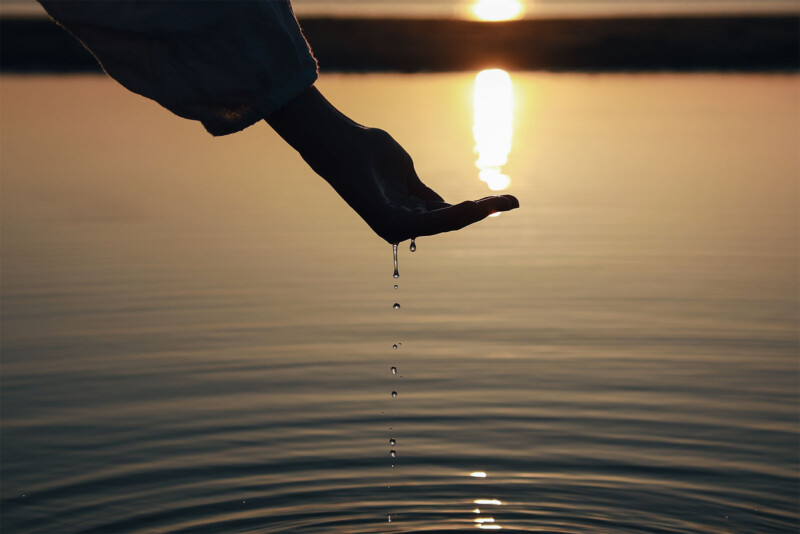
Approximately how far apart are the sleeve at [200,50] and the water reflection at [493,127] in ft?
39.1

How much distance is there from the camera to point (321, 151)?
275 cm

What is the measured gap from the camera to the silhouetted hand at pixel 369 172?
2.68 meters

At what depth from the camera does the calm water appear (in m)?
5.84

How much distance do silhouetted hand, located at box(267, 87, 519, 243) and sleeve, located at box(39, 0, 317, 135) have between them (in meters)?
0.17

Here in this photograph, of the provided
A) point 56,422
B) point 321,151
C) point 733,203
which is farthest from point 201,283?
point 321,151

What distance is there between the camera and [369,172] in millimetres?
2873

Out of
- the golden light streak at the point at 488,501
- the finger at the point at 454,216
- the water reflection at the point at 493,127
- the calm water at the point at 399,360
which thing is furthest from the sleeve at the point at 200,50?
the water reflection at the point at 493,127

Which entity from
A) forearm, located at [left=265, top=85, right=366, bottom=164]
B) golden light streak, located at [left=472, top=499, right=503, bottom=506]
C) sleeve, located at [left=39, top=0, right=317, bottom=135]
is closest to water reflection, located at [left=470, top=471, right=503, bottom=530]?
golden light streak, located at [left=472, top=499, right=503, bottom=506]

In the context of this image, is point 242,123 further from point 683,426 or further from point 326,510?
point 683,426

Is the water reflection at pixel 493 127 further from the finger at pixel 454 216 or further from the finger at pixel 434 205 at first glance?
the finger at pixel 454 216

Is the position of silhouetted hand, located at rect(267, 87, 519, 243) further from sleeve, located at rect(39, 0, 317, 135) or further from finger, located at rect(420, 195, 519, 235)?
sleeve, located at rect(39, 0, 317, 135)

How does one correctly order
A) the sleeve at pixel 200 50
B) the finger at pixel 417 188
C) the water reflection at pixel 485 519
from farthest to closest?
the water reflection at pixel 485 519, the finger at pixel 417 188, the sleeve at pixel 200 50

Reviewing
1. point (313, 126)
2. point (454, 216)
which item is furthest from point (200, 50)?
point (454, 216)

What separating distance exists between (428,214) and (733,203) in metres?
11.4
